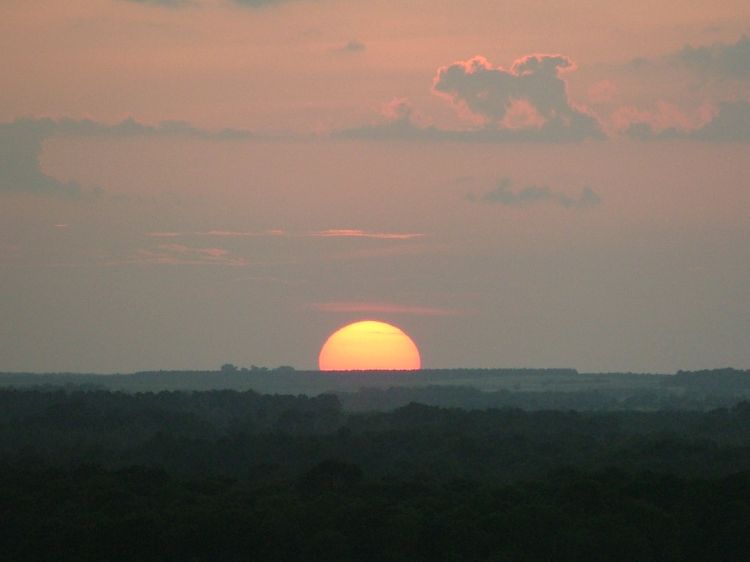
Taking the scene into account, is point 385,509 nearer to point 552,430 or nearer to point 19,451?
point 19,451

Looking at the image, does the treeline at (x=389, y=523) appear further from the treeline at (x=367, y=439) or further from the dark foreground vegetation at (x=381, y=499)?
the treeline at (x=367, y=439)

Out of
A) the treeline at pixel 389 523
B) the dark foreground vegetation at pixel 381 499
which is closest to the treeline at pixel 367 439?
the dark foreground vegetation at pixel 381 499

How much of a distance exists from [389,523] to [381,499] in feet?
25.0

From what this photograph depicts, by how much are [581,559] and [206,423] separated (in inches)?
3487

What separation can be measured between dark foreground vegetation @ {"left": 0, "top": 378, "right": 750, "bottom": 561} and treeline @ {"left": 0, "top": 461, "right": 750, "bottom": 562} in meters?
0.08

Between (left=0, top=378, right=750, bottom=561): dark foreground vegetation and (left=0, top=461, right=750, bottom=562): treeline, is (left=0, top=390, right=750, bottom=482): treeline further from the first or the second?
(left=0, top=461, right=750, bottom=562): treeline

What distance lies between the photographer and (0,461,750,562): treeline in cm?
6356

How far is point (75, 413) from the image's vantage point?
149000 mm

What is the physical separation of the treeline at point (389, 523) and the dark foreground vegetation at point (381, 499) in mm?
81

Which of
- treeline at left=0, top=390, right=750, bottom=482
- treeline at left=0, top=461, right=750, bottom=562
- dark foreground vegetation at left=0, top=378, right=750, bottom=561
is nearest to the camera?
treeline at left=0, top=461, right=750, bottom=562

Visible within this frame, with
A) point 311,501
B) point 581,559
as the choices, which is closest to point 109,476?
point 311,501

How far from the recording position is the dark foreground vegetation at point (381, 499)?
64000 millimetres

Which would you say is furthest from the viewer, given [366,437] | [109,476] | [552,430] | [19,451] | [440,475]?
[552,430]

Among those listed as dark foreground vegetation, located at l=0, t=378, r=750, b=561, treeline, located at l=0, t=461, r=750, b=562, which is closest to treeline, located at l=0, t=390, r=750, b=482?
dark foreground vegetation, located at l=0, t=378, r=750, b=561
